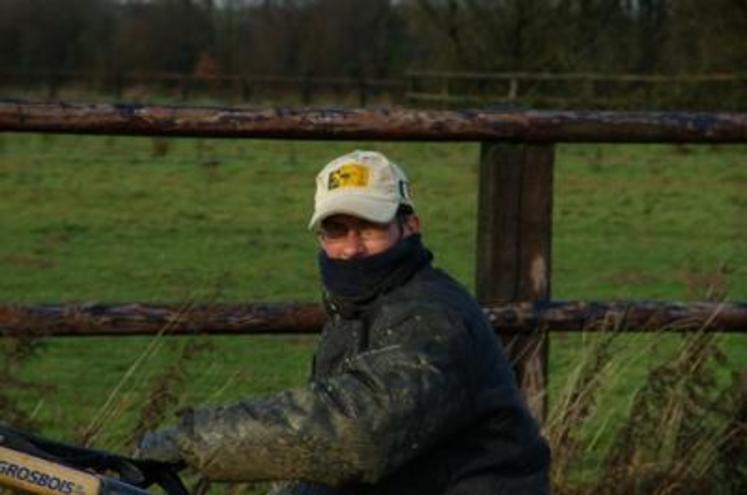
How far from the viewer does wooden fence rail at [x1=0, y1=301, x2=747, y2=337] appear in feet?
17.6

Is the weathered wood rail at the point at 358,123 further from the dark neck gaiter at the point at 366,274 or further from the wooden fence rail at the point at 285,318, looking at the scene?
the dark neck gaiter at the point at 366,274

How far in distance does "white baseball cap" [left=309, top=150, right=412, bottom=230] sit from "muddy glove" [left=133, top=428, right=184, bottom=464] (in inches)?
17.8

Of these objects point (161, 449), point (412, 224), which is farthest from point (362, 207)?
point (161, 449)

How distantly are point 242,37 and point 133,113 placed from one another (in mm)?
49149

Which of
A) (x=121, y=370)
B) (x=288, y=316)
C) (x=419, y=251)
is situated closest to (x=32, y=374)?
(x=121, y=370)

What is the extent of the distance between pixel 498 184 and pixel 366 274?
2445mm

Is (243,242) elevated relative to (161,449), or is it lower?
lower

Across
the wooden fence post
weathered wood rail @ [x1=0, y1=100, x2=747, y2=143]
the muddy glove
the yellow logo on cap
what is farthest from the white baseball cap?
the wooden fence post

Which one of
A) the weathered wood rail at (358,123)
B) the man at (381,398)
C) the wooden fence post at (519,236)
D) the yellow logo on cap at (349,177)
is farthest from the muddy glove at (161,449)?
the wooden fence post at (519,236)

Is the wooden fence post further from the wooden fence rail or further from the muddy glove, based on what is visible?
the muddy glove

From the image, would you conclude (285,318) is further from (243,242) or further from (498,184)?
(243,242)

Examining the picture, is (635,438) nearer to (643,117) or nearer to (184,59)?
(643,117)

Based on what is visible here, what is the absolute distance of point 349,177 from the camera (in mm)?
3252

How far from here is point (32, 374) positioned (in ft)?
Answer: 30.8
